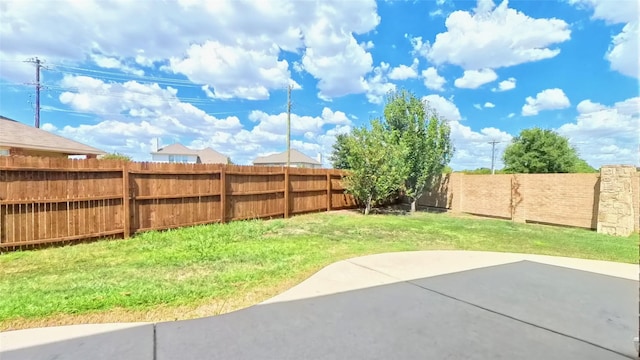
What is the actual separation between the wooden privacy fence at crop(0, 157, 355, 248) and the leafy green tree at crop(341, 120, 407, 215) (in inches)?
120

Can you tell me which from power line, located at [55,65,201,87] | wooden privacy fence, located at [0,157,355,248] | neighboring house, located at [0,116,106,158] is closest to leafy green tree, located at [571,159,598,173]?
wooden privacy fence, located at [0,157,355,248]

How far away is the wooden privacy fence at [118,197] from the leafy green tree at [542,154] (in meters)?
25.0

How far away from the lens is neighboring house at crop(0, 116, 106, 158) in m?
10.4

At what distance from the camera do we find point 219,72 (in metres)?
19.3

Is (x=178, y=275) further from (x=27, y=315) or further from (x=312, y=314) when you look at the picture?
(x=312, y=314)

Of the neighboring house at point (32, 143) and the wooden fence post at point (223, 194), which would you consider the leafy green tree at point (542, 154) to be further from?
the neighboring house at point (32, 143)

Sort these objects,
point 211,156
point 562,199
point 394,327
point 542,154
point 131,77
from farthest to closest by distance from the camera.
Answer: point 211,156
point 542,154
point 131,77
point 562,199
point 394,327

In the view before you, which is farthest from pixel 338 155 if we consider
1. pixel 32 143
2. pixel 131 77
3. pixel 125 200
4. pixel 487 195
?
pixel 125 200

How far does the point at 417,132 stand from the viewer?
13352 millimetres

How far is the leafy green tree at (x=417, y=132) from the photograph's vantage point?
43.7 ft

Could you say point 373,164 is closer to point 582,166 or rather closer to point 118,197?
point 118,197

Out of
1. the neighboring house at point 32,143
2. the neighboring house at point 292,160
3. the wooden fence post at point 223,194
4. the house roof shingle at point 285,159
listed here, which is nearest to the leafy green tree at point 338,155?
the wooden fence post at point 223,194

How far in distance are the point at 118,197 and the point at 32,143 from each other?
286 inches

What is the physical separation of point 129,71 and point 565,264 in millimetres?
24053
